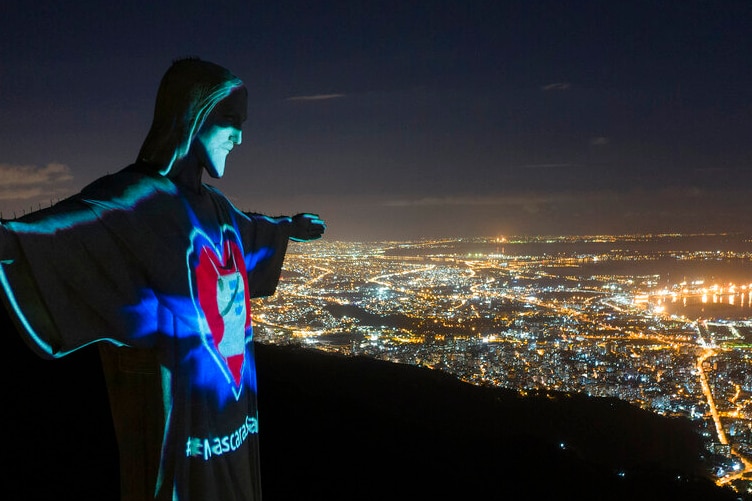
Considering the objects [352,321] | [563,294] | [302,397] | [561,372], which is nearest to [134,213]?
[302,397]

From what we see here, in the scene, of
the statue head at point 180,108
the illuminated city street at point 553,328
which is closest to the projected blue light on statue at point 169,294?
the statue head at point 180,108

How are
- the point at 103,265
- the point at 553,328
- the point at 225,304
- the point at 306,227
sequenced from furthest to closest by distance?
the point at 553,328 < the point at 306,227 < the point at 225,304 < the point at 103,265

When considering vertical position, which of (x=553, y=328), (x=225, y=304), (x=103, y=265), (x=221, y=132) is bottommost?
(x=553, y=328)

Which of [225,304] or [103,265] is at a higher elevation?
[103,265]

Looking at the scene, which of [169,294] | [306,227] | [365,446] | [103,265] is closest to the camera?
[103,265]

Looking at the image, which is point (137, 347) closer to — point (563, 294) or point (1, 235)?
point (1, 235)

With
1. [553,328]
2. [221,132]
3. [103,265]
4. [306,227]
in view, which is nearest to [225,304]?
[103,265]

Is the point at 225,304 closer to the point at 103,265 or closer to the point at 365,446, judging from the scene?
the point at 103,265

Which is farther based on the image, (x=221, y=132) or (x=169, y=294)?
(x=221, y=132)
